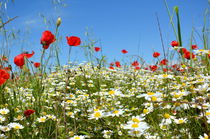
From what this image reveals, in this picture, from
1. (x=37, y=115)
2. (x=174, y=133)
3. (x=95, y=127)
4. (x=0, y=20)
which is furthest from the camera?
(x=0, y=20)

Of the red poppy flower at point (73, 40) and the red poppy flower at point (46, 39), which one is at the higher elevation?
the red poppy flower at point (73, 40)

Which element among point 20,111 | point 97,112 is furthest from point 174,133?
point 20,111

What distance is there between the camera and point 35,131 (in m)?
1.68

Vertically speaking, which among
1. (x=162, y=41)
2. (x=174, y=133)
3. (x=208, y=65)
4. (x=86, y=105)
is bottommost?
(x=174, y=133)

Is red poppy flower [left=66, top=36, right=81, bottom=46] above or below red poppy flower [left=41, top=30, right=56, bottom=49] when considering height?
above

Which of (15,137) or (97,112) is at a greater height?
(97,112)

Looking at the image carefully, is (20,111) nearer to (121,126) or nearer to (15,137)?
(15,137)

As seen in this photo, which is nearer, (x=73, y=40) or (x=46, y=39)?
(x=46, y=39)

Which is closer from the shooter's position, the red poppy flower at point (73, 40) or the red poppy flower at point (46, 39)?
the red poppy flower at point (46, 39)

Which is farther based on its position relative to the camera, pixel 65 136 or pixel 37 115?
pixel 37 115

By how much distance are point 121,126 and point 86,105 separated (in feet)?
2.81

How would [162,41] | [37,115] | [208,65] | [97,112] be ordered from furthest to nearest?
[208,65]
[162,41]
[37,115]
[97,112]

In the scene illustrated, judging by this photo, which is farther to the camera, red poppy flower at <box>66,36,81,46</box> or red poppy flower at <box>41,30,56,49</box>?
red poppy flower at <box>66,36,81,46</box>

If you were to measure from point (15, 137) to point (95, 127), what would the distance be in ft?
1.92
